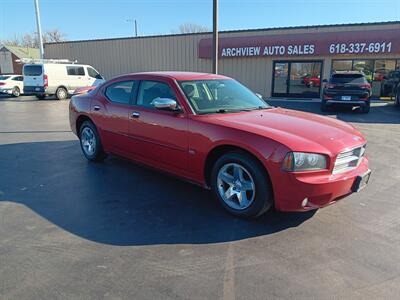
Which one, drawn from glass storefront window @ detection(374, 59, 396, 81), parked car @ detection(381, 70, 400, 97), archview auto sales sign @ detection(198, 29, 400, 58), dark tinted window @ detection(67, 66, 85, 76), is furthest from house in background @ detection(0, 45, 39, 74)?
parked car @ detection(381, 70, 400, 97)

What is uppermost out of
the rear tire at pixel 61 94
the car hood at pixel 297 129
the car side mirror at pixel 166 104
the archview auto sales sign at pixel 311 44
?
the archview auto sales sign at pixel 311 44

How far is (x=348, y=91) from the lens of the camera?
12.9 meters

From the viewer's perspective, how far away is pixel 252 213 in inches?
141

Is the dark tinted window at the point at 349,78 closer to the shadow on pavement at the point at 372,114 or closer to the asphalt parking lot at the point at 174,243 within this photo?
the shadow on pavement at the point at 372,114

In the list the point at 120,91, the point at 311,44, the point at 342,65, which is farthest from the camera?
the point at 342,65

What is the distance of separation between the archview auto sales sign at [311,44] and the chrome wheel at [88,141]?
1497 centimetres

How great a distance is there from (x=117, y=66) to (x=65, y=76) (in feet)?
21.3

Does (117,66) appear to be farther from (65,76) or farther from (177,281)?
(177,281)

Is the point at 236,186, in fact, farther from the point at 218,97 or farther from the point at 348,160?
the point at 218,97

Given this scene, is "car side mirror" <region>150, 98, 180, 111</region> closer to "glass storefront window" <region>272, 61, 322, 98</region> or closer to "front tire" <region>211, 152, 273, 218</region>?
"front tire" <region>211, 152, 273, 218</region>

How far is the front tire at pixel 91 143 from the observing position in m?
5.77

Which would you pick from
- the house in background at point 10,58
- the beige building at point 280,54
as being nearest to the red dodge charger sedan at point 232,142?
the beige building at point 280,54

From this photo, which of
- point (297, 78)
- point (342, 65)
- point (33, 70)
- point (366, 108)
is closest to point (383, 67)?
point (342, 65)

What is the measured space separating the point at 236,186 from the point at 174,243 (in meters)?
0.98
